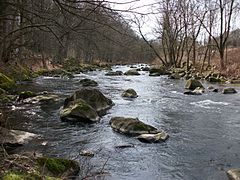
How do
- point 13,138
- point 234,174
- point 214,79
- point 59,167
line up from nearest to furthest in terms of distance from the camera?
point 59,167 → point 234,174 → point 13,138 → point 214,79

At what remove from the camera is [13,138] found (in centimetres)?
876

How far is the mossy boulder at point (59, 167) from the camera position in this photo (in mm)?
5996

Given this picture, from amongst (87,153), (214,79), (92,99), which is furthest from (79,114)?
(214,79)

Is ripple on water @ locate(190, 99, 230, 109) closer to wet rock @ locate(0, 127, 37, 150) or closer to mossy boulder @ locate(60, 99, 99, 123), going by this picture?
mossy boulder @ locate(60, 99, 99, 123)

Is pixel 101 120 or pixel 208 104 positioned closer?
pixel 101 120

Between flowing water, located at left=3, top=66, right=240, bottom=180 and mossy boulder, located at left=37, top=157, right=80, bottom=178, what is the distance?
2.11ft

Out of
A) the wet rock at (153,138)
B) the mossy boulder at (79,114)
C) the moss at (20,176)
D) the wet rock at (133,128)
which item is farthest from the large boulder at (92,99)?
the moss at (20,176)

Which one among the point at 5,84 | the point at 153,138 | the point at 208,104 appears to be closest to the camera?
the point at 153,138

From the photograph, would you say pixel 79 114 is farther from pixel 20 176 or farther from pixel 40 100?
pixel 20 176

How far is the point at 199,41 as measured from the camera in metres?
45.6

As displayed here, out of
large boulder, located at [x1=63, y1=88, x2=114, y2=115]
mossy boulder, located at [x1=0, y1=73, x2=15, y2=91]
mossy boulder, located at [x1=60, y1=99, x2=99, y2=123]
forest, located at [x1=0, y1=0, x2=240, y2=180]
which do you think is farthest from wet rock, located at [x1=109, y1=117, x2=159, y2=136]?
mossy boulder, located at [x1=0, y1=73, x2=15, y2=91]

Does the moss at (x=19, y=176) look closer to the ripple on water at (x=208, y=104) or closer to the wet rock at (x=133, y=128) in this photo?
the wet rock at (x=133, y=128)

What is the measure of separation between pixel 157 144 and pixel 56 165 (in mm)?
3716

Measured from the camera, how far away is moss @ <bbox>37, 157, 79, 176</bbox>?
604 cm
